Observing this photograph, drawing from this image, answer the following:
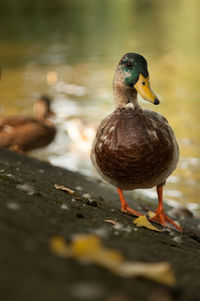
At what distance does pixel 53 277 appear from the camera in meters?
1.26

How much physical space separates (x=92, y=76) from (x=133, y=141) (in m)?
9.38

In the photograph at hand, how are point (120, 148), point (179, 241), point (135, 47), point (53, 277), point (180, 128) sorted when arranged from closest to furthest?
point (53, 277) → point (179, 241) → point (120, 148) → point (180, 128) → point (135, 47)

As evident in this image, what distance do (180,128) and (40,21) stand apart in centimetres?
2227

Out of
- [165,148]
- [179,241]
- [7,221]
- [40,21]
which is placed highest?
[7,221]

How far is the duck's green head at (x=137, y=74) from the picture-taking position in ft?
11.0

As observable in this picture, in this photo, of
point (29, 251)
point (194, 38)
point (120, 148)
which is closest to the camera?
point (29, 251)

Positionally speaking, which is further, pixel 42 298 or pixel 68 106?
pixel 68 106

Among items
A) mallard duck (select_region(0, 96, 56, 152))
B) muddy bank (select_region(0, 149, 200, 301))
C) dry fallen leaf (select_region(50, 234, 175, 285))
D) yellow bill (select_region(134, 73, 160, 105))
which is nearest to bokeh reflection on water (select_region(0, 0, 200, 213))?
mallard duck (select_region(0, 96, 56, 152))

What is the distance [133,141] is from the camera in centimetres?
307

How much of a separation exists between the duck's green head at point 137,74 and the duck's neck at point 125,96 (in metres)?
0.07

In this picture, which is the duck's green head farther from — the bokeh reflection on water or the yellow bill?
the bokeh reflection on water

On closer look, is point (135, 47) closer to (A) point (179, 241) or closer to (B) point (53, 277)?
(A) point (179, 241)

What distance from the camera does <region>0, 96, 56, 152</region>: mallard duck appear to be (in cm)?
724

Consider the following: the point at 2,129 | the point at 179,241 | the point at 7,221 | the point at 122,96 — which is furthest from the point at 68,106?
the point at 7,221
